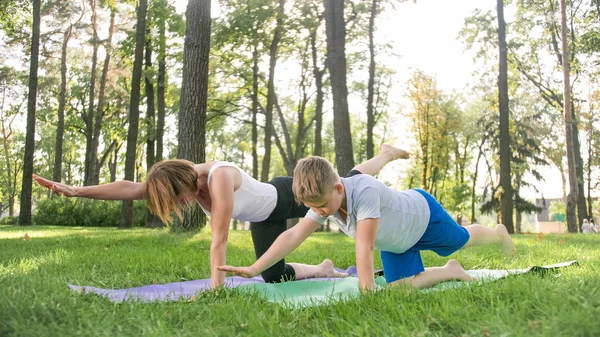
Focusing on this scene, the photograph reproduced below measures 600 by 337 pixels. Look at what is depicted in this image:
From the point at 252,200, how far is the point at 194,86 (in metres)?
6.35

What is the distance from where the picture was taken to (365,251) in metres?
3.44

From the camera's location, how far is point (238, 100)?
81.5ft

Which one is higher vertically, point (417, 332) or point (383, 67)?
point (383, 67)

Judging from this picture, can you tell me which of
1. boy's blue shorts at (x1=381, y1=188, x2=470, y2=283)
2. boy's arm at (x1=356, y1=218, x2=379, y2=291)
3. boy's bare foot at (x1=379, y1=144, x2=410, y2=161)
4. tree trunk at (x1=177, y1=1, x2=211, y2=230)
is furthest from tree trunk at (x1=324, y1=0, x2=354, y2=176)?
boy's arm at (x1=356, y1=218, x2=379, y2=291)

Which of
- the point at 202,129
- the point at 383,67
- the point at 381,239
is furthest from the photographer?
the point at 383,67

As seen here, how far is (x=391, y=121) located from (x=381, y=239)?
32.1 meters

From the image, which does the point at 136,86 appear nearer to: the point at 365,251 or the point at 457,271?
the point at 457,271

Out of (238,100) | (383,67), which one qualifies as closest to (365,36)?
(383,67)

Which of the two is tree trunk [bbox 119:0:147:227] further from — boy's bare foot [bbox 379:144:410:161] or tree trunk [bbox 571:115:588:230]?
tree trunk [bbox 571:115:588:230]

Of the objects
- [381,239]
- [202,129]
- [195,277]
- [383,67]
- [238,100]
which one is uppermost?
[383,67]

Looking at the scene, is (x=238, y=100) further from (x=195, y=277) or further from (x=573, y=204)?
(x=195, y=277)

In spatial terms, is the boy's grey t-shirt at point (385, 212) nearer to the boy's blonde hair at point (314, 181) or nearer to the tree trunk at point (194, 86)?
the boy's blonde hair at point (314, 181)

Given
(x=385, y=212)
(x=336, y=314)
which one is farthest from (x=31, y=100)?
(x=336, y=314)

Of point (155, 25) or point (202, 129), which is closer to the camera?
point (202, 129)
